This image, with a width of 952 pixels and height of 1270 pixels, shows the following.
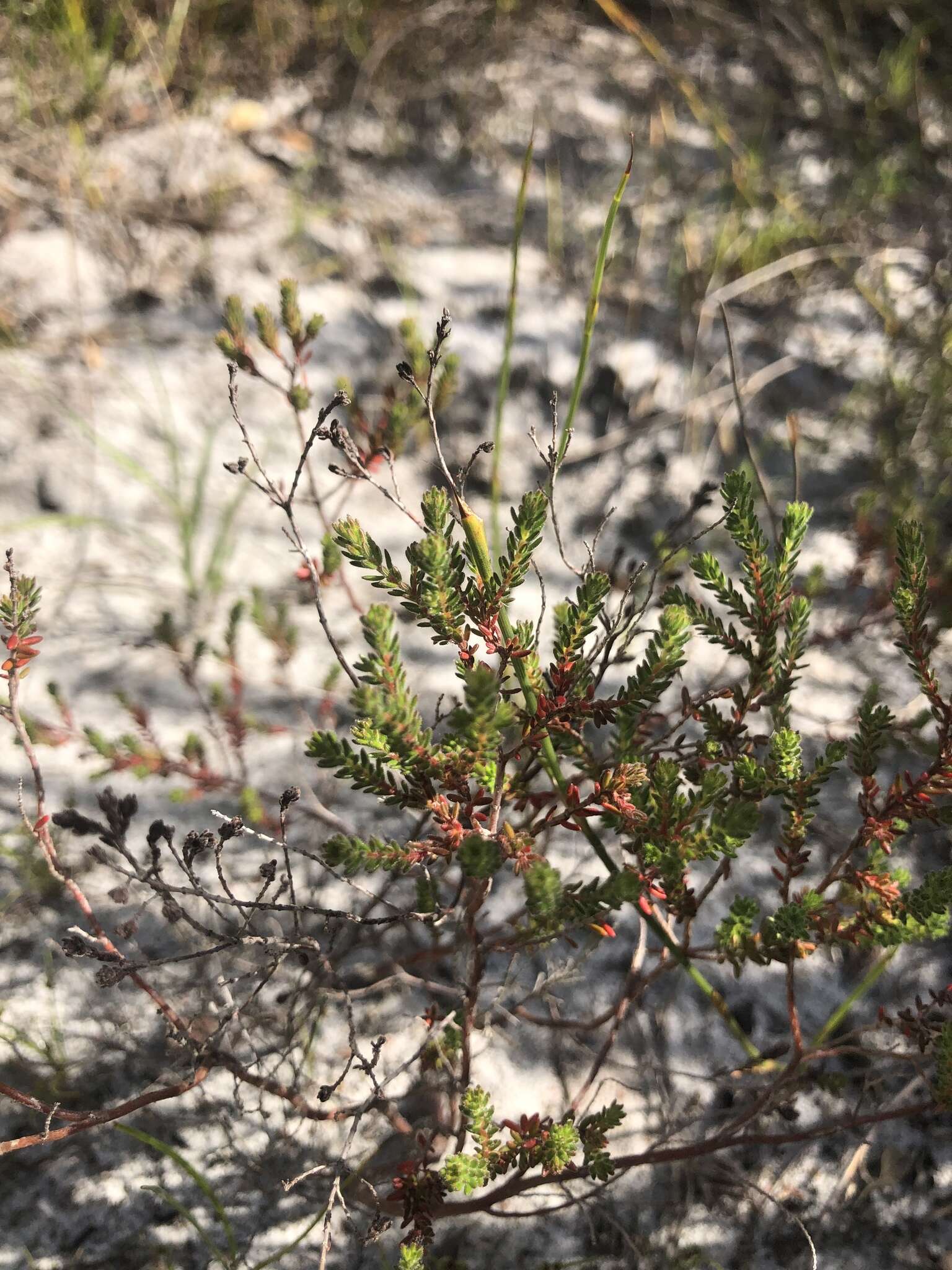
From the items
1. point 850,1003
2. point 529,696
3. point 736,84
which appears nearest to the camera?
point 529,696

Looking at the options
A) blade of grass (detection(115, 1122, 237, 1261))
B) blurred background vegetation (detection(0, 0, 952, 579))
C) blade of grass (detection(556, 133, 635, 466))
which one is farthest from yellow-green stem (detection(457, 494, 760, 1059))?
blurred background vegetation (detection(0, 0, 952, 579))

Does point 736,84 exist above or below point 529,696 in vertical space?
above

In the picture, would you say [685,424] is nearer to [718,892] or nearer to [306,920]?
[718,892]

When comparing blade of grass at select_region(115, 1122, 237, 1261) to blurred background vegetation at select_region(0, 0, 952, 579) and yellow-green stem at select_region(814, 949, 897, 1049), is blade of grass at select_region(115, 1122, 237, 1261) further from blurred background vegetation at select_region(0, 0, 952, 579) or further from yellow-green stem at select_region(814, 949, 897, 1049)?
blurred background vegetation at select_region(0, 0, 952, 579)

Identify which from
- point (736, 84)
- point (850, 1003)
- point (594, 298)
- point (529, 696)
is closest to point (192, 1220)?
point (529, 696)

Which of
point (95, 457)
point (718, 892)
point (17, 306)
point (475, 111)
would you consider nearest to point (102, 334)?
point (17, 306)

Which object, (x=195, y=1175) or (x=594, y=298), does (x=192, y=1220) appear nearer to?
(x=195, y=1175)

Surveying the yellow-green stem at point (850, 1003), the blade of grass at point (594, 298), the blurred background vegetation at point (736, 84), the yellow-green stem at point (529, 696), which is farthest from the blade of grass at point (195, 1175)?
the blurred background vegetation at point (736, 84)

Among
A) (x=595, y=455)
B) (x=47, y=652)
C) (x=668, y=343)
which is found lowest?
(x=47, y=652)
